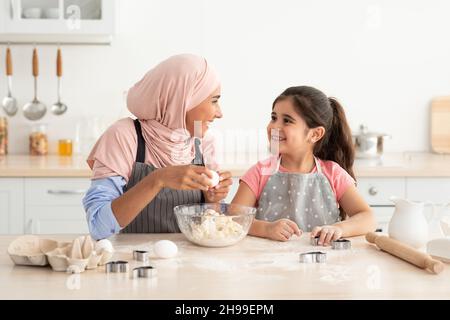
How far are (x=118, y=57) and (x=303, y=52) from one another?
3.20ft

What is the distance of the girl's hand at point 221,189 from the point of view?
1.95 m

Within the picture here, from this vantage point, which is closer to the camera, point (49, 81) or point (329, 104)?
point (329, 104)

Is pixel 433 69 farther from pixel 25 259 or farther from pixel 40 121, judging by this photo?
pixel 25 259

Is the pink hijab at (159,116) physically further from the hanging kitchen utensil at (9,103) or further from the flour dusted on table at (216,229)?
the hanging kitchen utensil at (9,103)

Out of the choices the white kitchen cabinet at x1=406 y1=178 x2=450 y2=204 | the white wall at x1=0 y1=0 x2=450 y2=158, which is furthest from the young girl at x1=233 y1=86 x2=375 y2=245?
the white wall at x1=0 y1=0 x2=450 y2=158

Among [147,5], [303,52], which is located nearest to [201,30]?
[147,5]

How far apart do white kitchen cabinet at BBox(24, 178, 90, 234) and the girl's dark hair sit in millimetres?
1304

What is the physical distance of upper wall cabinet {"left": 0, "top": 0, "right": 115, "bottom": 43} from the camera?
11.7ft

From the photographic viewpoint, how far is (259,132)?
13.0 feet

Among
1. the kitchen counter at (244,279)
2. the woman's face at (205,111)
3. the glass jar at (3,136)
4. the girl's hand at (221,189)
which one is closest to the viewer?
the kitchen counter at (244,279)

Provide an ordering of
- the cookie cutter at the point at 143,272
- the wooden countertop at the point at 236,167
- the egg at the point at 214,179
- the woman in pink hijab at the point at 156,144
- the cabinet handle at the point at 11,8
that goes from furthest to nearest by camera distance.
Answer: the cabinet handle at the point at 11,8
the wooden countertop at the point at 236,167
the woman in pink hijab at the point at 156,144
the egg at the point at 214,179
the cookie cutter at the point at 143,272

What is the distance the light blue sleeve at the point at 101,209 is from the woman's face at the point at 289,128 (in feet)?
1.76

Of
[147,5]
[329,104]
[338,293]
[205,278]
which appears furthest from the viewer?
[147,5]

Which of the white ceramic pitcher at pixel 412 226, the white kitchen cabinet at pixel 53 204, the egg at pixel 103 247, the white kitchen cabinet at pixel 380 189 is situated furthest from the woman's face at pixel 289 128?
the white kitchen cabinet at pixel 53 204
